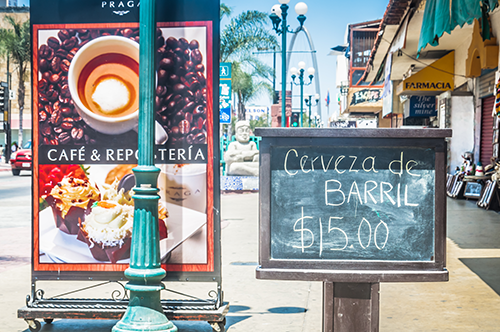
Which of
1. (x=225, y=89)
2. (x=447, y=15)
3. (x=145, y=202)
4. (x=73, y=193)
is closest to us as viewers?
(x=145, y=202)

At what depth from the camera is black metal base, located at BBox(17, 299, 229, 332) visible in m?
4.38

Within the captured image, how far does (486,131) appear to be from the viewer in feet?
48.5

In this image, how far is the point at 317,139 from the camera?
3330mm

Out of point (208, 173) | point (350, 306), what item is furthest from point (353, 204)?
point (208, 173)

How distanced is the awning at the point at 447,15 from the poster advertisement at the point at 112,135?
3.80m

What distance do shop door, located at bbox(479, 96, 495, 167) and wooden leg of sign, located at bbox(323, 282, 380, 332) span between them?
40.4 ft

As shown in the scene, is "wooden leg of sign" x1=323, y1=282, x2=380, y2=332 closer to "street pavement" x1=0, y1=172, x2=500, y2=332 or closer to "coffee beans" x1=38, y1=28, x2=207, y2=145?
"street pavement" x1=0, y1=172, x2=500, y2=332

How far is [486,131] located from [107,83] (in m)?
12.7

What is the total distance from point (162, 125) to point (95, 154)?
0.61 metres

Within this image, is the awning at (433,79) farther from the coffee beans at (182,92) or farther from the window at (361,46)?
the window at (361,46)

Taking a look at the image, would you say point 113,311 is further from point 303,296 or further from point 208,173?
point 303,296

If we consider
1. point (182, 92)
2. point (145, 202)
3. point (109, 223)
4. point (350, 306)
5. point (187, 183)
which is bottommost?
point (350, 306)

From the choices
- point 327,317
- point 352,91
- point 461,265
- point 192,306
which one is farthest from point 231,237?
point 352,91

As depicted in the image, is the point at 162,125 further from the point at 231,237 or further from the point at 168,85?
the point at 231,237
